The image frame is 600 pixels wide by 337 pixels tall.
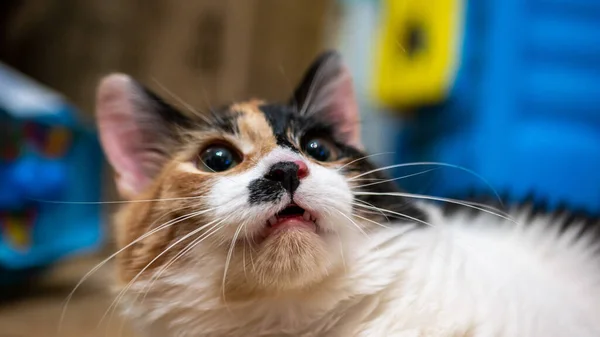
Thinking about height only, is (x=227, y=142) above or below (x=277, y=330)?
above

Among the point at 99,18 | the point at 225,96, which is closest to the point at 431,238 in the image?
the point at 225,96

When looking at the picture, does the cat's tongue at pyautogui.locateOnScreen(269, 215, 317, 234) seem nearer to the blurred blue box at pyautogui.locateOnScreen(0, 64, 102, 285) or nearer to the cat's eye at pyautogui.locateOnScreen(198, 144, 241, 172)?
the cat's eye at pyautogui.locateOnScreen(198, 144, 241, 172)

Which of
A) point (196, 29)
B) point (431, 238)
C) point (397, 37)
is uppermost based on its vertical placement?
point (196, 29)

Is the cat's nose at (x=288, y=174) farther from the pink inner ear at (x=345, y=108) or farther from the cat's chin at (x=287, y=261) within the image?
the pink inner ear at (x=345, y=108)

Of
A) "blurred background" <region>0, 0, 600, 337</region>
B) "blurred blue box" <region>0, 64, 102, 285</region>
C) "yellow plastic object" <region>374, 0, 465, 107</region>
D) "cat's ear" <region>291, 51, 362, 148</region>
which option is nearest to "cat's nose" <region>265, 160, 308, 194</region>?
"cat's ear" <region>291, 51, 362, 148</region>

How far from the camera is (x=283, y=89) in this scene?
2711mm

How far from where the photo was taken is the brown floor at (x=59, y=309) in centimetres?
124

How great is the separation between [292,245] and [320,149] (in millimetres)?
236

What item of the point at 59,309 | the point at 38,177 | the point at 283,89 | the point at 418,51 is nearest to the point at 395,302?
the point at 59,309

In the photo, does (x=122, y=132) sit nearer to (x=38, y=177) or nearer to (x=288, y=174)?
(x=288, y=174)

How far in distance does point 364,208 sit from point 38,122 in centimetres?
117

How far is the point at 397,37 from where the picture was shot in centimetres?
224

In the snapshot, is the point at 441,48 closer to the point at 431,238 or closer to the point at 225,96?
the point at 225,96

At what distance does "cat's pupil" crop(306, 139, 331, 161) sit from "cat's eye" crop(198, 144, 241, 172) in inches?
4.5
